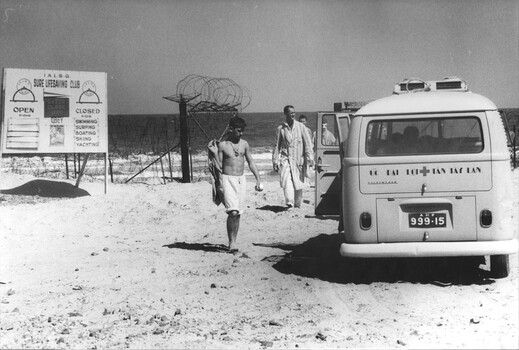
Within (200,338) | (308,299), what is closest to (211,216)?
(308,299)

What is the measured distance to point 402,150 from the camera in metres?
6.74

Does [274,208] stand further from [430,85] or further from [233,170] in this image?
[430,85]

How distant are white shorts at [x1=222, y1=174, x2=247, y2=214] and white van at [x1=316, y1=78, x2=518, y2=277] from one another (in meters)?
2.06

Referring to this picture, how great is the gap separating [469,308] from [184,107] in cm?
1070

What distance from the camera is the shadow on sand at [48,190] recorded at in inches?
565

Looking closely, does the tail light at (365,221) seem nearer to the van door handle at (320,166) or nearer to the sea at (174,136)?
the van door handle at (320,166)

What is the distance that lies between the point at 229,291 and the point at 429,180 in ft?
8.04

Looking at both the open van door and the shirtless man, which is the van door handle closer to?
the open van door

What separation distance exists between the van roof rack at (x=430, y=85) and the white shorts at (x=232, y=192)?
243 centimetres

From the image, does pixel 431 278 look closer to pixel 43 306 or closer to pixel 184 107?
pixel 43 306

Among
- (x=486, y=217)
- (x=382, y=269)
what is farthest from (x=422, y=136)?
(x=382, y=269)

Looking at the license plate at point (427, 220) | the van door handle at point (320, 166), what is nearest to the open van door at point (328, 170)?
the van door handle at point (320, 166)

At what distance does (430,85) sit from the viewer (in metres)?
7.61

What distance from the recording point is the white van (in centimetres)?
642
